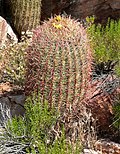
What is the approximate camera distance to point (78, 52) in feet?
11.5

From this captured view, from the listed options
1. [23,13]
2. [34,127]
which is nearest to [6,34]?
[23,13]

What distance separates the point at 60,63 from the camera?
3.44 meters

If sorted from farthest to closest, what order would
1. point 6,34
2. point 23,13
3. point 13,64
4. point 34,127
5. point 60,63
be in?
point 23,13
point 6,34
point 13,64
point 60,63
point 34,127

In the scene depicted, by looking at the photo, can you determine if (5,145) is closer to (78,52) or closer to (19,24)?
(78,52)

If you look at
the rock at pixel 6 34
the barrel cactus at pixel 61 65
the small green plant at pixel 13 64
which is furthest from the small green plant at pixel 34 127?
the rock at pixel 6 34

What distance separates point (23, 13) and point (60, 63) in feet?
10.7

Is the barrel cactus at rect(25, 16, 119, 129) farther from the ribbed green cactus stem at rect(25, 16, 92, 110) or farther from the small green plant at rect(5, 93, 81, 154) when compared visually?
the small green plant at rect(5, 93, 81, 154)

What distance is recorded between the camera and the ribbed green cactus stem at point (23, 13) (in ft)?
21.2

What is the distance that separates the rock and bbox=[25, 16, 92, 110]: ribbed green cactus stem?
91.7 inches

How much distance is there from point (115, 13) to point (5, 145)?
3604mm

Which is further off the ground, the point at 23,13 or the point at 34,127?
the point at 23,13

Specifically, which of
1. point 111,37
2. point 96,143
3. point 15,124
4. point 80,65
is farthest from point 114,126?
point 111,37

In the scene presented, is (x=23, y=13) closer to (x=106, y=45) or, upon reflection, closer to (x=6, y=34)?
(x=6, y=34)

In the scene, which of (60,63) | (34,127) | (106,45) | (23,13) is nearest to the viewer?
(34,127)
